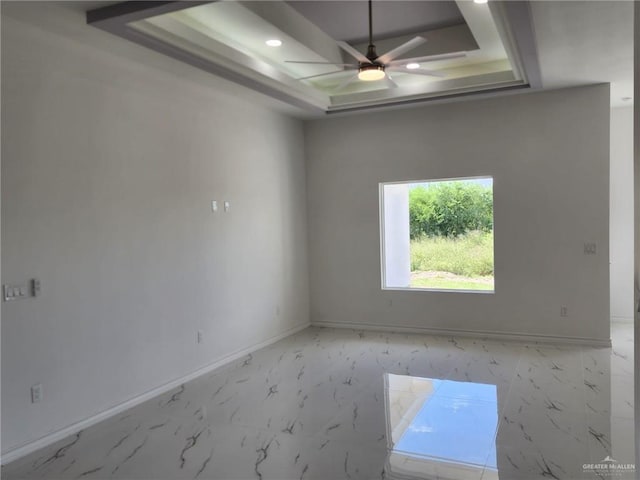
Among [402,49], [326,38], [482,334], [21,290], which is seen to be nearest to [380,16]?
[326,38]

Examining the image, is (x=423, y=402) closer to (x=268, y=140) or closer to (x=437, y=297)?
(x=437, y=297)

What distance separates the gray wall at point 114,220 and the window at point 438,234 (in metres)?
1.85

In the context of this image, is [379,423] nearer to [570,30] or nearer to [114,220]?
[114,220]

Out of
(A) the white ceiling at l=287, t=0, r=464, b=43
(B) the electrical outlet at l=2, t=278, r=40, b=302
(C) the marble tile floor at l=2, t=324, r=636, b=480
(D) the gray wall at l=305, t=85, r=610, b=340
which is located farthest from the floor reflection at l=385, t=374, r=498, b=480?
(A) the white ceiling at l=287, t=0, r=464, b=43

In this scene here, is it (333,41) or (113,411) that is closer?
(113,411)

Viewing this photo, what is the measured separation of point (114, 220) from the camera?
405 centimetres

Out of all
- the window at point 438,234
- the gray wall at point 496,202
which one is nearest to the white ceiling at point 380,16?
the gray wall at point 496,202

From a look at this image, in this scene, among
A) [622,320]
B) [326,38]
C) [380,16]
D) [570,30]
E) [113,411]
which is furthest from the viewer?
[622,320]

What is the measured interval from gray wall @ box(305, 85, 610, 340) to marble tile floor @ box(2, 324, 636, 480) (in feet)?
2.44

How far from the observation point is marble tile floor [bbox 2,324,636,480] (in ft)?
9.97

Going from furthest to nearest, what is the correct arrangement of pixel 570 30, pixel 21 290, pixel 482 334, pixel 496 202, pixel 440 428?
pixel 482 334, pixel 496 202, pixel 570 30, pixel 440 428, pixel 21 290

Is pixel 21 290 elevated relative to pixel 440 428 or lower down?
elevated

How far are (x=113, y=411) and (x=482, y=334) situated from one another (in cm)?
422

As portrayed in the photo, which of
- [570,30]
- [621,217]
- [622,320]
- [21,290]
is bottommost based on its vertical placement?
[622,320]
